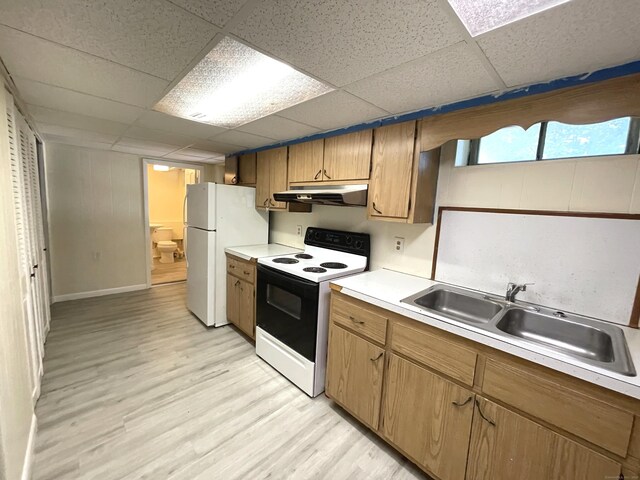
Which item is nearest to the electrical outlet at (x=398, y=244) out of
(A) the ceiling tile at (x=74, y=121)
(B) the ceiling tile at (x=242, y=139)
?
(B) the ceiling tile at (x=242, y=139)

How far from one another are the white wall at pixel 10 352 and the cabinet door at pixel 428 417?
5.58 feet

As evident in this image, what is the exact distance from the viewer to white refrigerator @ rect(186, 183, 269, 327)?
9.39 ft

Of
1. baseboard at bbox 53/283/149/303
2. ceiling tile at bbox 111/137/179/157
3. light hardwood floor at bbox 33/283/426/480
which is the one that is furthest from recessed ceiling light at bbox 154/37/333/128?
baseboard at bbox 53/283/149/303

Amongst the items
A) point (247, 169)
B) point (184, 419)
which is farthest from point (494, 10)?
point (247, 169)

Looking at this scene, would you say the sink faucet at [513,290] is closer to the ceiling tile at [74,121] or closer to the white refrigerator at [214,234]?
the white refrigerator at [214,234]

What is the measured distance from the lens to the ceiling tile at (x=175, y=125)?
213 centimetres

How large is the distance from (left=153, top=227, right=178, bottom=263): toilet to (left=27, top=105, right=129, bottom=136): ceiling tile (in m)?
3.28

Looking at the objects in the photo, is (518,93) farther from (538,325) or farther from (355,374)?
(355,374)

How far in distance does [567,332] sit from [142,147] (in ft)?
14.5

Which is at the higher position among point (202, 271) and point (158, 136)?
point (158, 136)

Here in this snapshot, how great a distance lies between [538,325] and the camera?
1448 millimetres

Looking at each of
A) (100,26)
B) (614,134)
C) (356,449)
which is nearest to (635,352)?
(614,134)

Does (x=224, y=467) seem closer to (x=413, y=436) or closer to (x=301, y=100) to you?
(x=413, y=436)

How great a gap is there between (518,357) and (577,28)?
1.20 metres
